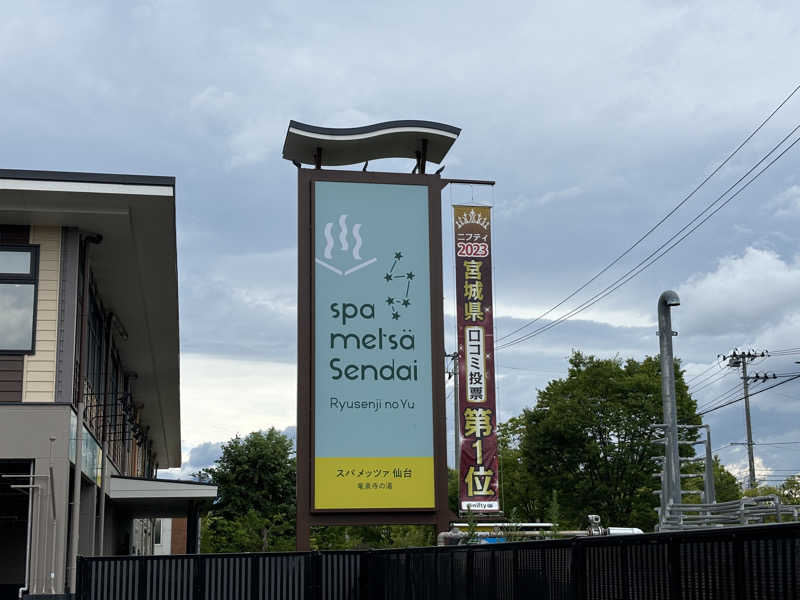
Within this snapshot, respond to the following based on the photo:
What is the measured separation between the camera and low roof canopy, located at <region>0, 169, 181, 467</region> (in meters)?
18.7

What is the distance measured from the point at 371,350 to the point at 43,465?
7.25 meters

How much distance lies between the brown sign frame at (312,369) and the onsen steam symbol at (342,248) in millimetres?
351

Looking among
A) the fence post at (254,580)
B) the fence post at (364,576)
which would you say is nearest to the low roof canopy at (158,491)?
the fence post at (254,580)

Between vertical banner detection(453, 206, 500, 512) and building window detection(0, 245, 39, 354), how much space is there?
9.63 meters

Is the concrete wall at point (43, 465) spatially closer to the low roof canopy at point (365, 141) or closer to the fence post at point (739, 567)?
the low roof canopy at point (365, 141)

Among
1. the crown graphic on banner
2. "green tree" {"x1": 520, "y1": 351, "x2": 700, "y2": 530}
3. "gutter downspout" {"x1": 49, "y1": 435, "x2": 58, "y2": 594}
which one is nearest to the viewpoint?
"gutter downspout" {"x1": 49, "y1": 435, "x2": 58, "y2": 594}

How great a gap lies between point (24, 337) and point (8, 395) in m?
1.20

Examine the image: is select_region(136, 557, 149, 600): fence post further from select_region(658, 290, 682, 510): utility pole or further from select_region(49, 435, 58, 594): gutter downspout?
select_region(658, 290, 682, 510): utility pole

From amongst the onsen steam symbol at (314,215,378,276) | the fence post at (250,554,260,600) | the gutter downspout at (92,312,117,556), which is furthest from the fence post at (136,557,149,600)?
Result: the onsen steam symbol at (314,215,378,276)

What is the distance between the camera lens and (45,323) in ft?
63.8

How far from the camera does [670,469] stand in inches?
860

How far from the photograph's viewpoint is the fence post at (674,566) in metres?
6.35

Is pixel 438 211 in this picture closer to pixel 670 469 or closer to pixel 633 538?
pixel 670 469

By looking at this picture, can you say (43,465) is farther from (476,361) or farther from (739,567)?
(739,567)
